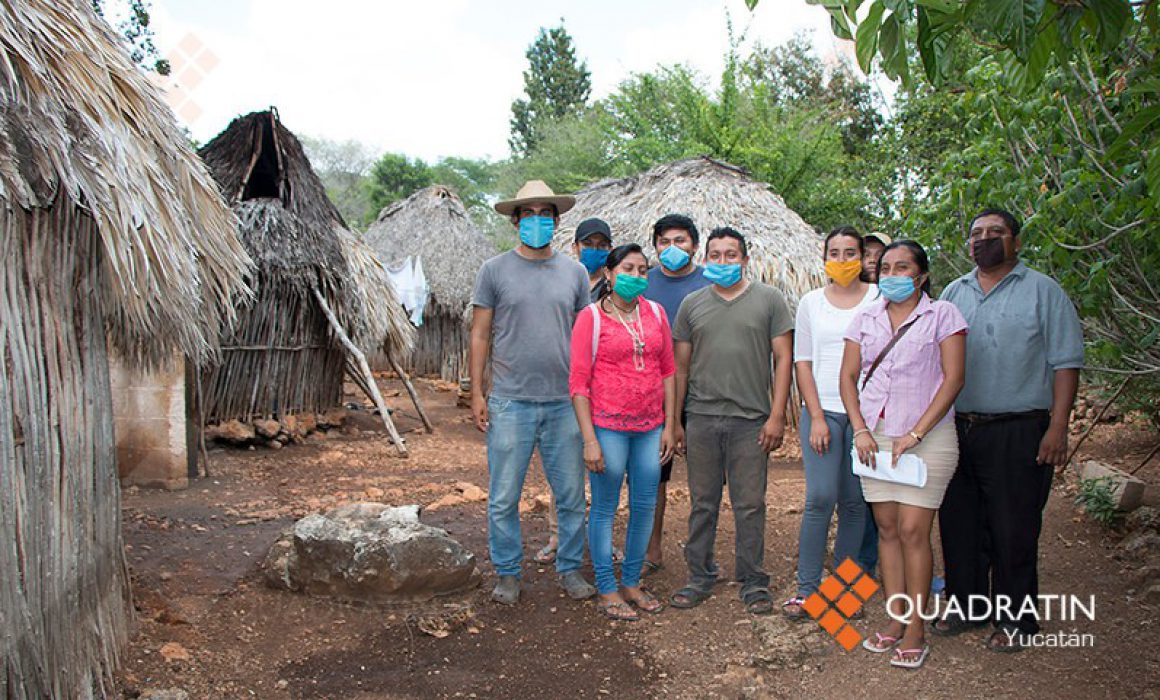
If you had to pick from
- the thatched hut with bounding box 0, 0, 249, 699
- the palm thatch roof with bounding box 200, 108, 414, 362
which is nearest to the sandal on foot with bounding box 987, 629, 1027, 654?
the thatched hut with bounding box 0, 0, 249, 699

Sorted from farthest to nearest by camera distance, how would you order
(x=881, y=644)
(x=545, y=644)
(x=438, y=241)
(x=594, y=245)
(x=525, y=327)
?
(x=438, y=241), (x=594, y=245), (x=525, y=327), (x=545, y=644), (x=881, y=644)

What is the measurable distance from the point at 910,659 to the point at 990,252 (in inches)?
63.7

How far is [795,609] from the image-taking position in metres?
3.88

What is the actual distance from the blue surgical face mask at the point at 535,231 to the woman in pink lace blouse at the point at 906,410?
1503 millimetres

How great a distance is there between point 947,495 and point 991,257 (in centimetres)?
100

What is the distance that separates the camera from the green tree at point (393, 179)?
29.6m

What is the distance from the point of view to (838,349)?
391cm

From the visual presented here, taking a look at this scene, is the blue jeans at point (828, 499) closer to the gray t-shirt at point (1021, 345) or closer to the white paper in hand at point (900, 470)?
the white paper in hand at point (900, 470)

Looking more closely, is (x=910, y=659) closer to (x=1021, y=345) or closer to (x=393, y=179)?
(x=1021, y=345)

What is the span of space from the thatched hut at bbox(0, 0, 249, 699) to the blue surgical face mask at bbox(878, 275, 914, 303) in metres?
2.79

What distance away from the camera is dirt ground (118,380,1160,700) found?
11.0ft

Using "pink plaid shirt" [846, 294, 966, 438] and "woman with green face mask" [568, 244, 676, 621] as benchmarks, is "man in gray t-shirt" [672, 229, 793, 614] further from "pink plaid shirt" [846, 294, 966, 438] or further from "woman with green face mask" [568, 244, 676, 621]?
"pink plaid shirt" [846, 294, 966, 438]

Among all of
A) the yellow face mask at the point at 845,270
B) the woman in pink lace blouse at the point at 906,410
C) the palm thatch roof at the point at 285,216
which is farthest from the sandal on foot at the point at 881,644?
the palm thatch roof at the point at 285,216

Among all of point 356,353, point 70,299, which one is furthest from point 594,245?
point 356,353
